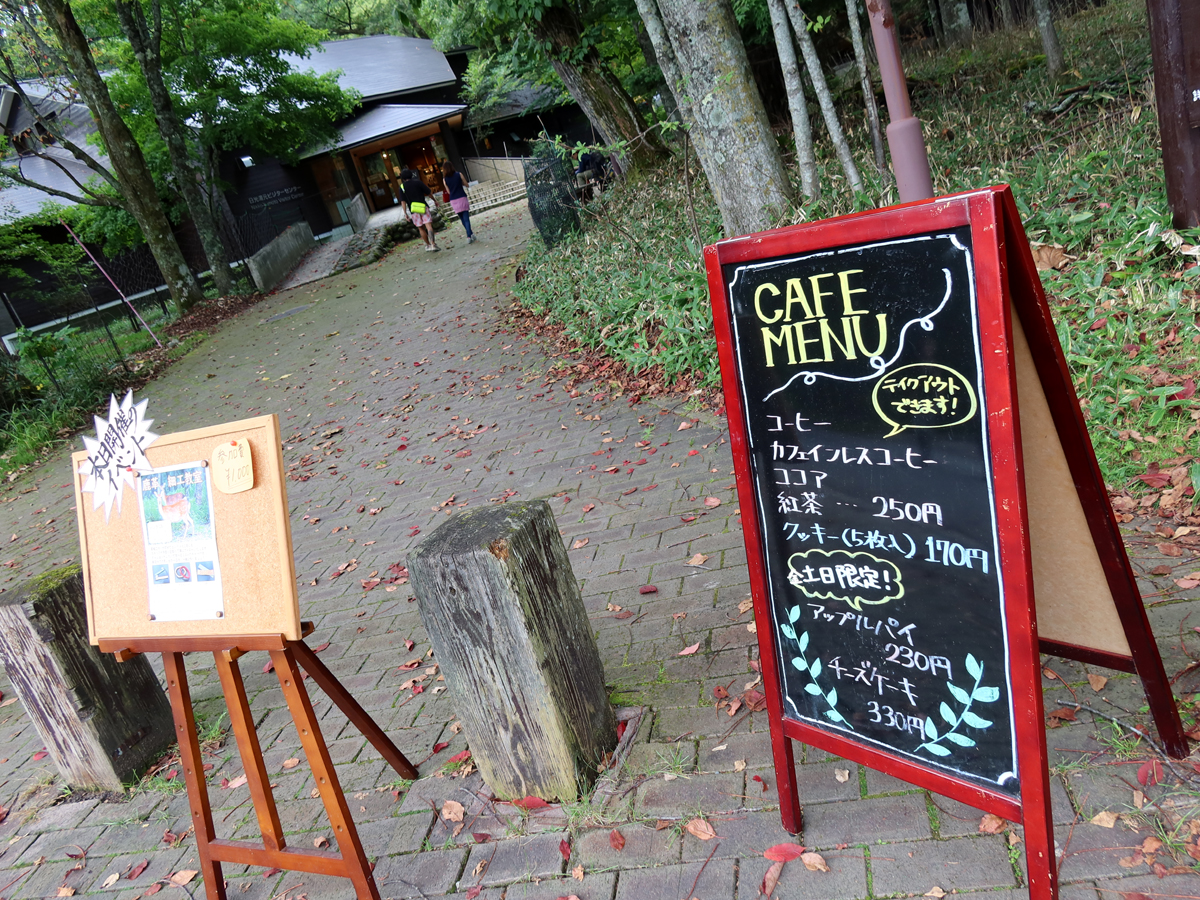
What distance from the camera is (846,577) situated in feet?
6.90

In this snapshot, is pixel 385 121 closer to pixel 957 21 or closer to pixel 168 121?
pixel 168 121

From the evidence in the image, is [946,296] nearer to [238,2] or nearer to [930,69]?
[930,69]

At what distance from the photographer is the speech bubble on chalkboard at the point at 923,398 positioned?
5.78 feet

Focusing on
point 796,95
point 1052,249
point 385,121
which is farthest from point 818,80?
point 385,121

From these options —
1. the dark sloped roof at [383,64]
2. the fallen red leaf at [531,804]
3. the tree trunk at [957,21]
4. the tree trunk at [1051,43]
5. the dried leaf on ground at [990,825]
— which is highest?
the dark sloped roof at [383,64]

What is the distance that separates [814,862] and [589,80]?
11.7 meters

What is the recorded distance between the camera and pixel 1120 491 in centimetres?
356

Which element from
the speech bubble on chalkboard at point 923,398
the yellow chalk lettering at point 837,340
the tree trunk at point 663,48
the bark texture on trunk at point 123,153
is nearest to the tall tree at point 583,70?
the tree trunk at point 663,48

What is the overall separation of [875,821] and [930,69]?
1260 cm

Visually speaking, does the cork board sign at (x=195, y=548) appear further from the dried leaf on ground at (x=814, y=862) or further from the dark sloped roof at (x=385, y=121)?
the dark sloped roof at (x=385, y=121)

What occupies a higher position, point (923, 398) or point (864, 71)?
point (864, 71)

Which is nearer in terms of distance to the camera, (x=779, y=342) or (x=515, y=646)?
→ (x=779, y=342)

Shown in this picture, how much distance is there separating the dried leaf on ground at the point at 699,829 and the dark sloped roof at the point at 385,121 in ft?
94.5

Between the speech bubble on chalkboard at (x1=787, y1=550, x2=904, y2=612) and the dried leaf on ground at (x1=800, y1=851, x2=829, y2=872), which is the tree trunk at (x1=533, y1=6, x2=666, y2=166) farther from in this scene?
the dried leaf on ground at (x1=800, y1=851, x2=829, y2=872)
